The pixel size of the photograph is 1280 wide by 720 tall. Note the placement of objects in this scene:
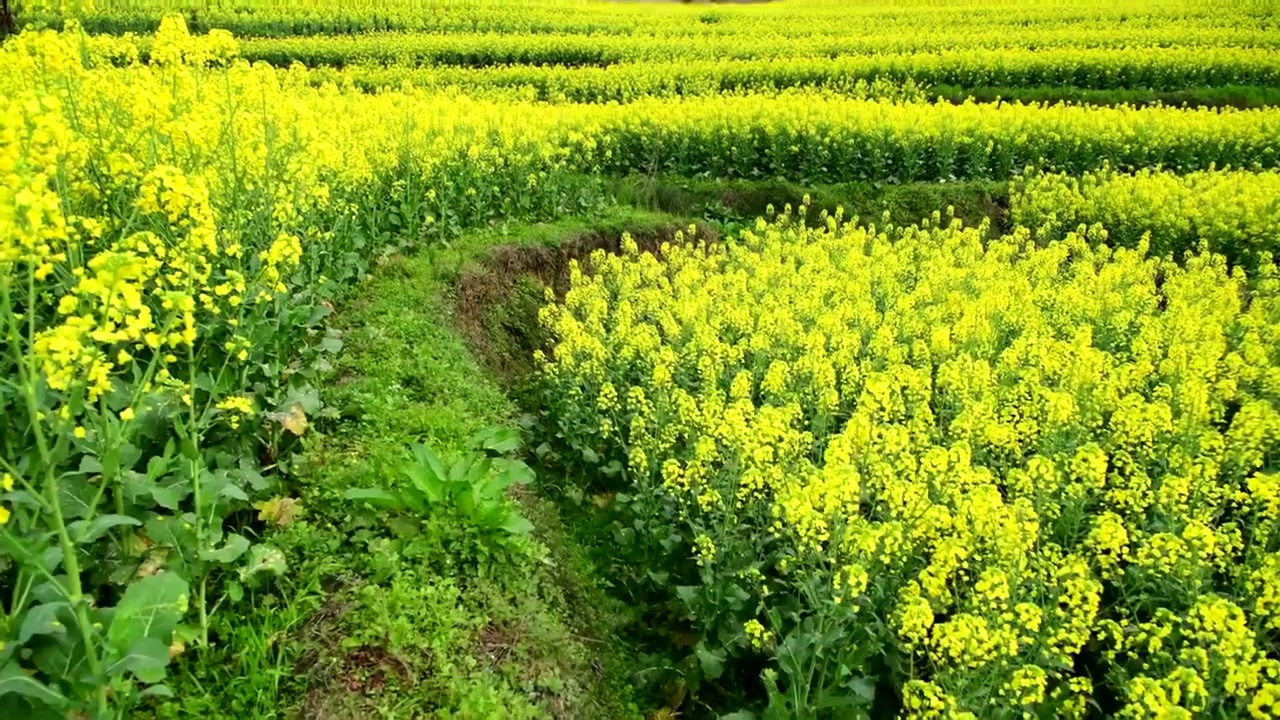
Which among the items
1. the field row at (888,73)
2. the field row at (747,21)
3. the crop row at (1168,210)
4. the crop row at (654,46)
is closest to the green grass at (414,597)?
the crop row at (1168,210)

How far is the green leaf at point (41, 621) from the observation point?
2145 millimetres

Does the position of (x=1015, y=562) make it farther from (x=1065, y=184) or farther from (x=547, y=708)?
(x=1065, y=184)

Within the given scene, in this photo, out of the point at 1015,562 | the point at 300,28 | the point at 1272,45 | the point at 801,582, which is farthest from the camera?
the point at 300,28

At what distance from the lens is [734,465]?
4051mm

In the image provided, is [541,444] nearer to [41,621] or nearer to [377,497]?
[377,497]

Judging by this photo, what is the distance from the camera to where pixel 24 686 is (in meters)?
2.12

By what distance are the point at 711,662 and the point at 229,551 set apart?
195 cm

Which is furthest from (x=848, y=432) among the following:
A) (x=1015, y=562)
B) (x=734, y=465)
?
(x=1015, y=562)

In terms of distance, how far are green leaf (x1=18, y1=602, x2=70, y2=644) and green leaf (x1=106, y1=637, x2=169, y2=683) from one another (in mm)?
183

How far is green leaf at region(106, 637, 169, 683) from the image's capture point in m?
2.22

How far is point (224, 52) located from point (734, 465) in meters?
3.03

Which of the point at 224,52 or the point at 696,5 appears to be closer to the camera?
the point at 224,52

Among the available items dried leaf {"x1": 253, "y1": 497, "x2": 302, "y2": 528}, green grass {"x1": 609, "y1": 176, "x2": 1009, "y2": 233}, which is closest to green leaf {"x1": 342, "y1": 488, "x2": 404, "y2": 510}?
dried leaf {"x1": 253, "y1": 497, "x2": 302, "y2": 528}

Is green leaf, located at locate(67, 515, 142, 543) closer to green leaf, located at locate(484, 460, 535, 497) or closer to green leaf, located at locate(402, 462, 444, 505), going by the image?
green leaf, located at locate(402, 462, 444, 505)
